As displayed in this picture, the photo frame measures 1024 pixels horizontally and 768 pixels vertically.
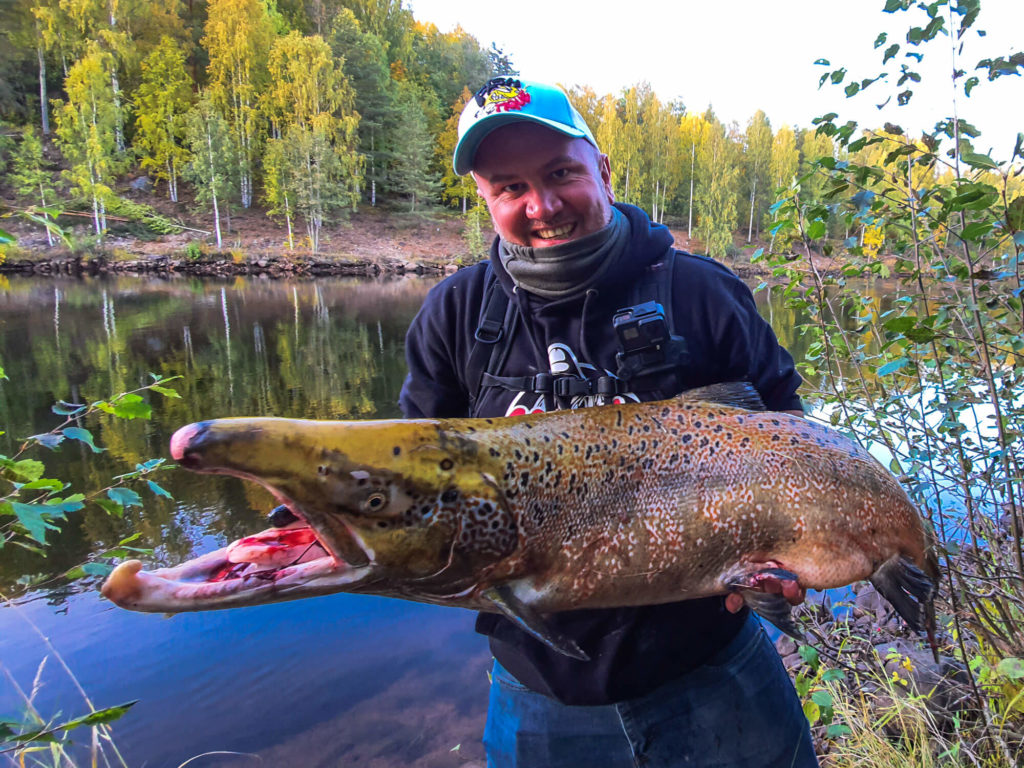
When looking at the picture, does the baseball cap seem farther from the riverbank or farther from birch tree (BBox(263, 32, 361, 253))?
birch tree (BBox(263, 32, 361, 253))

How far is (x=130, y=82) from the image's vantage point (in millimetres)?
54000

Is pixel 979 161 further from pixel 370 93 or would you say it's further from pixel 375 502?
Answer: pixel 370 93

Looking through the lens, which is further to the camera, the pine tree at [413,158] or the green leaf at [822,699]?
the pine tree at [413,158]

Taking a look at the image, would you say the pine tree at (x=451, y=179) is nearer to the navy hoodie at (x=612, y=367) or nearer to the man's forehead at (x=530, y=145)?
the man's forehead at (x=530, y=145)

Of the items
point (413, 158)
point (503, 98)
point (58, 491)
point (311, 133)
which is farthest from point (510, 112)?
point (413, 158)

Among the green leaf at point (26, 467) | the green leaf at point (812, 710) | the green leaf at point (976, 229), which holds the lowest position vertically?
the green leaf at point (812, 710)

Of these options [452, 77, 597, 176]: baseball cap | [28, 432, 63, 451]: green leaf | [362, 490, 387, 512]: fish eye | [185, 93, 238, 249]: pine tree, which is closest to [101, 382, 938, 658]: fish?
[362, 490, 387, 512]: fish eye

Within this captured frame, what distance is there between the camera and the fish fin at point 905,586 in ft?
6.84

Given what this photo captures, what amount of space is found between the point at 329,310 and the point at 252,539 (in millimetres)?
25223

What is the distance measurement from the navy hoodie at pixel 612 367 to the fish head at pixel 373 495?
0.46m

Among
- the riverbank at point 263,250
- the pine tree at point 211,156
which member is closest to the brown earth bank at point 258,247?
the riverbank at point 263,250

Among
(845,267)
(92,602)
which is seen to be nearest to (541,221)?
(845,267)

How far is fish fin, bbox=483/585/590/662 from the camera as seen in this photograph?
1.65 m

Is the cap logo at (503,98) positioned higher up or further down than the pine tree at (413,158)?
further down
